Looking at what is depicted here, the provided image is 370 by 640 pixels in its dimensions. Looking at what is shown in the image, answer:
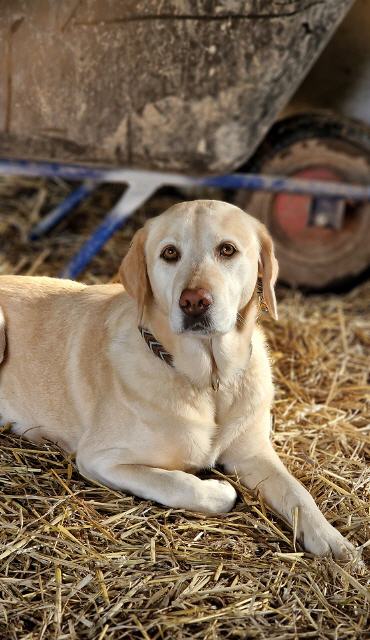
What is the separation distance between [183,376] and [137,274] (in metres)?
0.35

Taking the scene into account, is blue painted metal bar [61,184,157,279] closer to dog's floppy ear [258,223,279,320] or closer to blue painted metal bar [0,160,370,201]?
blue painted metal bar [0,160,370,201]

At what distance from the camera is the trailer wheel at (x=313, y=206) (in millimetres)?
4664

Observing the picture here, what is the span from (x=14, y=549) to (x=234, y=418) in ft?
2.63

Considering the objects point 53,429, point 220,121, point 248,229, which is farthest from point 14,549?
point 220,121

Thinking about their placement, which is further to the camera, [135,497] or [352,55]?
[352,55]

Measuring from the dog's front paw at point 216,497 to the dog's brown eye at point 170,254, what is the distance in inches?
27.0

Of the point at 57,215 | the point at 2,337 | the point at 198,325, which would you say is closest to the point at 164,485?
the point at 198,325

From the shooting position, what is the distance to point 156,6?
3.93 meters

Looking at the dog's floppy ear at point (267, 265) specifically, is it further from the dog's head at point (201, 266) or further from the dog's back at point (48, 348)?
the dog's back at point (48, 348)

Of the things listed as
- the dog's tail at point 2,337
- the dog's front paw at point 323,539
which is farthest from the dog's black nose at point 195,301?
the dog's tail at point 2,337

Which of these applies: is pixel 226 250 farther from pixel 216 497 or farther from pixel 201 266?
pixel 216 497

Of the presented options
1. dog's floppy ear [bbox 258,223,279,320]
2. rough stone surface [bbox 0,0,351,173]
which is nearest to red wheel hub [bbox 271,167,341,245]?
rough stone surface [bbox 0,0,351,173]

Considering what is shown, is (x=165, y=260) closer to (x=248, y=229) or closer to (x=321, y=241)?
(x=248, y=229)

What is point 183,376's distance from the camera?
291 cm
